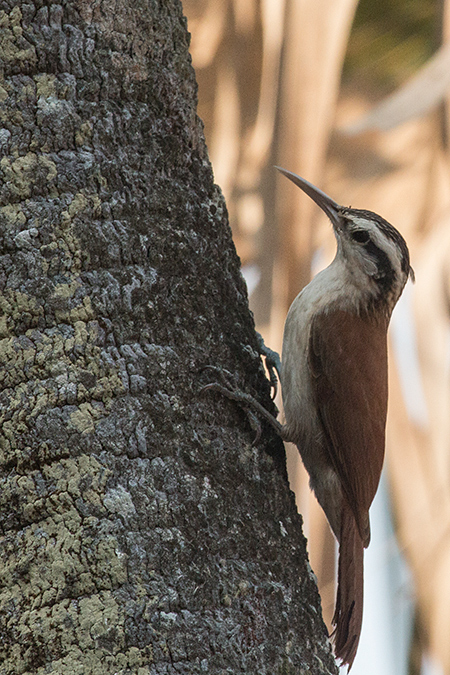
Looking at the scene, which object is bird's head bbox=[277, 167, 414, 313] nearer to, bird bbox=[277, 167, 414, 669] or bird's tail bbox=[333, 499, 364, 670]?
bird bbox=[277, 167, 414, 669]

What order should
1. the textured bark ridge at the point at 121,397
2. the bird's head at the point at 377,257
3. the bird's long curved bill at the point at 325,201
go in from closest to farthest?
the textured bark ridge at the point at 121,397, the bird's head at the point at 377,257, the bird's long curved bill at the point at 325,201

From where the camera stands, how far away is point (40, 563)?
139cm

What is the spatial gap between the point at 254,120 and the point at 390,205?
42.4 inches

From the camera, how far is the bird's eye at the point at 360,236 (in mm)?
2713

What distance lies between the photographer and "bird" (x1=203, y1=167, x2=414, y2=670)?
2.41 metres

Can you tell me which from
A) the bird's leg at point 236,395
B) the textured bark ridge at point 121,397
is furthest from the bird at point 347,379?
the textured bark ridge at point 121,397

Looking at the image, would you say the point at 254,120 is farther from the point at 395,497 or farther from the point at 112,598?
the point at 112,598

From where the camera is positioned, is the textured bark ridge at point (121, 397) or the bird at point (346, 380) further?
the bird at point (346, 380)

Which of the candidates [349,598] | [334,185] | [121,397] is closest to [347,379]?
[349,598]

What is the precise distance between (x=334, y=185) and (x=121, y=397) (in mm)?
3490

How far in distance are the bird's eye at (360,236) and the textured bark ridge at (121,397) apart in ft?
3.41

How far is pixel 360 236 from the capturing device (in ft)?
8.95

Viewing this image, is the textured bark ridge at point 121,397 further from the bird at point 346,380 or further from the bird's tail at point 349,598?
the bird at point 346,380

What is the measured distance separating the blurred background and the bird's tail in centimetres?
115
